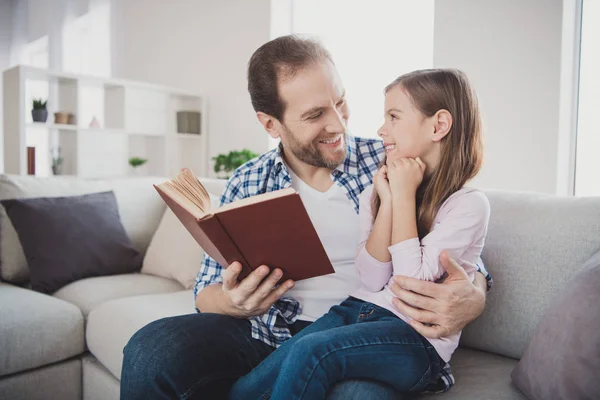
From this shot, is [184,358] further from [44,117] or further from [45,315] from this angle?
[44,117]

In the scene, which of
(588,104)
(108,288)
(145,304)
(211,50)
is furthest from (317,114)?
(211,50)

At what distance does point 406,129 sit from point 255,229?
0.46 meters

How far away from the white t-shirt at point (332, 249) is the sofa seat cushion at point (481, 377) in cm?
32

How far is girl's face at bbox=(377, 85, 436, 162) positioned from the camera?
1.15m

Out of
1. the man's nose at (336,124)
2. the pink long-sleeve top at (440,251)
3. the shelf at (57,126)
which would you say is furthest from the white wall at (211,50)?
the pink long-sleeve top at (440,251)

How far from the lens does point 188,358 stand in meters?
1.08

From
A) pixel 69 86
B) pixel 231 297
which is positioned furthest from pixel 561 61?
pixel 69 86

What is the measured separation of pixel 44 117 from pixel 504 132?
3.39 m

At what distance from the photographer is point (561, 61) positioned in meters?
2.42

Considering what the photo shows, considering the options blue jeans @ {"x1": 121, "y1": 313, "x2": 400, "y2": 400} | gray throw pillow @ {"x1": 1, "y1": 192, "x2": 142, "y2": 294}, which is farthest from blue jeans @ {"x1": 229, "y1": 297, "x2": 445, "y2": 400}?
gray throw pillow @ {"x1": 1, "y1": 192, "x2": 142, "y2": 294}

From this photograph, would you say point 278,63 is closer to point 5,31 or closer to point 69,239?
point 69,239

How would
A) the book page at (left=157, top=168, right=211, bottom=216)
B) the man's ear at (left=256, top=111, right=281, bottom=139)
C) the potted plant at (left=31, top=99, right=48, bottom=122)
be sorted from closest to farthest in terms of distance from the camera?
the book page at (left=157, top=168, right=211, bottom=216) < the man's ear at (left=256, top=111, right=281, bottom=139) < the potted plant at (left=31, top=99, right=48, bottom=122)

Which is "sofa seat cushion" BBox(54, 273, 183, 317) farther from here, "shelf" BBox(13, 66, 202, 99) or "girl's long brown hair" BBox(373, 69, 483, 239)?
"shelf" BBox(13, 66, 202, 99)

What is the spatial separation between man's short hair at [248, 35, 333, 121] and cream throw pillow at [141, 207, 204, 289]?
90 cm
